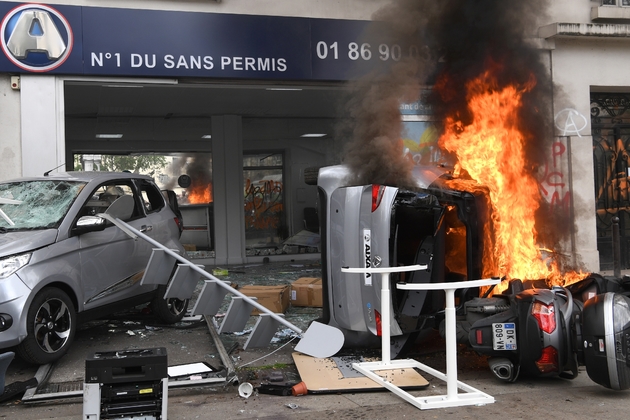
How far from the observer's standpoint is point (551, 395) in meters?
5.28

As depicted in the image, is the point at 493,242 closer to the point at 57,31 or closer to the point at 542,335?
the point at 542,335

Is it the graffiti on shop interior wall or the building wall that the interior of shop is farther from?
the building wall

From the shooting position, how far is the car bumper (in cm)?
564

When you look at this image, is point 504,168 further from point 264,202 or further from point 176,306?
point 264,202

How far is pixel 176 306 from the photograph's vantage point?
848 centimetres

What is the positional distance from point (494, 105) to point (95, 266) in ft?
18.4

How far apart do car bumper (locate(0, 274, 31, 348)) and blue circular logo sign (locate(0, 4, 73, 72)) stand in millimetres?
4978

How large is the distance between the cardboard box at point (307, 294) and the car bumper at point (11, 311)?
4419 mm

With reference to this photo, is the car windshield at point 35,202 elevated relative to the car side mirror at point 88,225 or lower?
elevated

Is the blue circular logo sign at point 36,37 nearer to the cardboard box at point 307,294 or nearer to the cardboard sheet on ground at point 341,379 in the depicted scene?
the cardboard box at point 307,294

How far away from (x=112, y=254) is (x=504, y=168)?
5098 millimetres

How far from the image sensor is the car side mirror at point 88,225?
21.8 ft

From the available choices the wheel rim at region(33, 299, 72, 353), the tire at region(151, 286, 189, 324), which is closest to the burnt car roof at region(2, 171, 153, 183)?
the tire at region(151, 286, 189, 324)

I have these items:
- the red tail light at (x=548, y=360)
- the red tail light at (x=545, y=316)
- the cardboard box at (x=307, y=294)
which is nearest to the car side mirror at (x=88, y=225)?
the cardboard box at (x=307, y=294)
